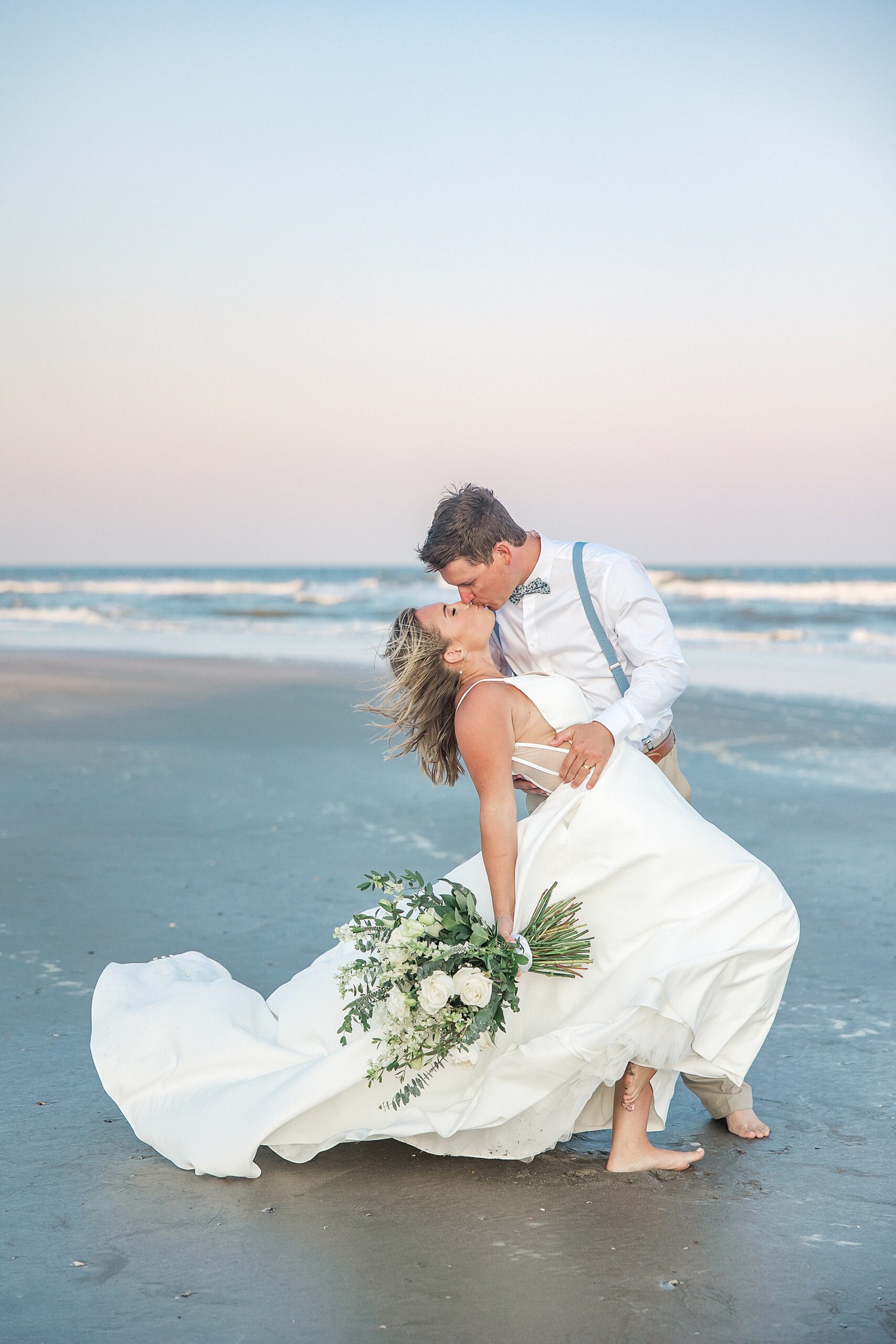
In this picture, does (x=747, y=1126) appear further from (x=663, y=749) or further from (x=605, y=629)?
(x=605, y=629)

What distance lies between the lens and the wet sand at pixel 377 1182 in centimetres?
256

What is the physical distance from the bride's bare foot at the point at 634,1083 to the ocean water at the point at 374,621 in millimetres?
6163

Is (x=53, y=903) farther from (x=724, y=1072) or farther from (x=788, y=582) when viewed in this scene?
(x=788, y=582)

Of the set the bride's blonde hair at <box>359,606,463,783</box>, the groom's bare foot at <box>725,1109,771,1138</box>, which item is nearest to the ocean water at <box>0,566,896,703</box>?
the bride's blonde hair at <box>359,606,463,783</box>

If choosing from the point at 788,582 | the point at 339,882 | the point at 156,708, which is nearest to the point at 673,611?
the point at 788,582

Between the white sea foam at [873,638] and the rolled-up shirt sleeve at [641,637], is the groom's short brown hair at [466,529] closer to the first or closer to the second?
the rolled-up shirt sleeve at [641,637]

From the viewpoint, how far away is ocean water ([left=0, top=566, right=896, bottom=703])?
60.7 feet

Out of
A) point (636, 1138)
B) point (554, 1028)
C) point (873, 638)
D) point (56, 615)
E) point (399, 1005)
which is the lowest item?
point (56, 615)

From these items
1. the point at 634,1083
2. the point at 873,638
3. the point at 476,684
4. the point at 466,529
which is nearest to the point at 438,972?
the point at 634,1083

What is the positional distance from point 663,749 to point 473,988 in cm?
155

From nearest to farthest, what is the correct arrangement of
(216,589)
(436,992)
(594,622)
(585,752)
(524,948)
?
(436,992)
(524,948)
(585,752)
(594,622)
(216,589)

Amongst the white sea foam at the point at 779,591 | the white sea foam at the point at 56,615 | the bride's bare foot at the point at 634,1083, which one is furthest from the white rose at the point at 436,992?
the white sea foam at the point at 779,591

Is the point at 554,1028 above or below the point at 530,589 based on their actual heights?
below

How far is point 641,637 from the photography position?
4.02 meters
